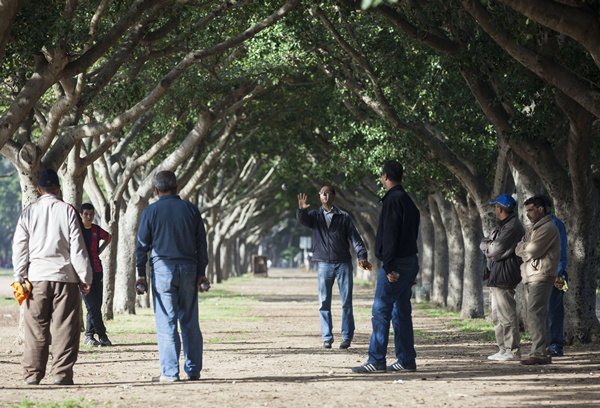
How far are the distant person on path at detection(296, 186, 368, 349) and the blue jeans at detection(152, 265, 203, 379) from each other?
3670mm

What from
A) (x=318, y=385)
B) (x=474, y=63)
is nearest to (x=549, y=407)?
(x=318, y=385)

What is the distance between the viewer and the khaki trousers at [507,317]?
9.73 m

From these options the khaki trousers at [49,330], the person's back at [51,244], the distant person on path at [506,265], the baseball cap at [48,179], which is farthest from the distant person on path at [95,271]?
the distant person on path at [506,265]

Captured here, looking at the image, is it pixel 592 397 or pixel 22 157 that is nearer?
pixel 592 397

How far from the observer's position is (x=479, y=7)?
9250 mm

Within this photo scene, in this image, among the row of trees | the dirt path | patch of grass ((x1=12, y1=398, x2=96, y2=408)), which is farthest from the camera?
the row of trees

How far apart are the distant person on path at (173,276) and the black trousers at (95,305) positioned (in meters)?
3.88

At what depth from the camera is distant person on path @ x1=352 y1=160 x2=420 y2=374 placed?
28.5ft

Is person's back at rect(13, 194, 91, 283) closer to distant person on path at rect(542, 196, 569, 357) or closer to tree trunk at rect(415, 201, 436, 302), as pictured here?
distant person on path at rect(542, 196, 569, 357)

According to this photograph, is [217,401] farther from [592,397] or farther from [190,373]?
[592,397]

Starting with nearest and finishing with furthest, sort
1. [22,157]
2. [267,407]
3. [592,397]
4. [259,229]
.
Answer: [267,407]
[592,397]
[22,157]
[259,229]

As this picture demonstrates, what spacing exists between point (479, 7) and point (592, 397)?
13.6 ft

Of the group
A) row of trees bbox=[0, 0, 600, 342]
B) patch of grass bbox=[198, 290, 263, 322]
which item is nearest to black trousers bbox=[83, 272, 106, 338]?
row of trees bbox=[0, 0, 600, 342]

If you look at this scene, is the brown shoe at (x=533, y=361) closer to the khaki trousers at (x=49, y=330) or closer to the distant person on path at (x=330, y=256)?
the distant person on path at (x=330, y=256)
